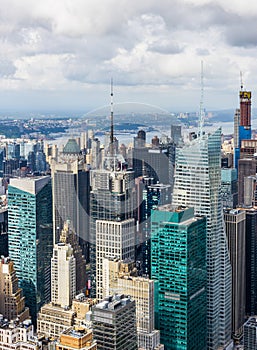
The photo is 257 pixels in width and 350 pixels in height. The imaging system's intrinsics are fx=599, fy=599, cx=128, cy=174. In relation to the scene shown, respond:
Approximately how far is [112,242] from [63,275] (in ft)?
4.07

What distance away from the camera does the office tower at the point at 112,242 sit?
634 centimetres

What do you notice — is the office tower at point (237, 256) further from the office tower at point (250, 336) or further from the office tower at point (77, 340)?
the office tower at point (77, 340)

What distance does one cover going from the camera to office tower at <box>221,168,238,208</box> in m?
9.22

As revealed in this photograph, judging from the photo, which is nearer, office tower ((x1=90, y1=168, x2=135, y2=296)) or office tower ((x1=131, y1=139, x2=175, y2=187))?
office tower ((x1=90, y1=168, x2=135, y2=296))

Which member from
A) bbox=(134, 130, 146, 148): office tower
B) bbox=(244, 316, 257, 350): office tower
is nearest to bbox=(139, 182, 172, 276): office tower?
bbox=(134, 130, 146, 148): office tower

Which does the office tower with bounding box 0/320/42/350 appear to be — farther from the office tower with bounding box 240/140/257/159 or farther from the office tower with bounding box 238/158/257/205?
the office tower with bounding box 240/140/257/159

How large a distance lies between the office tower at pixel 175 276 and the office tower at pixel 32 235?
1614mm

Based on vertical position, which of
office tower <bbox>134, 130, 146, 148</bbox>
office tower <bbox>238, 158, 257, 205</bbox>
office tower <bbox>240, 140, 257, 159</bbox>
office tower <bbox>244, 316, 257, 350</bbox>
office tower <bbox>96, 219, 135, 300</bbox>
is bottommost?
office tower <bbox>244, 316, 257, 350</bbox>

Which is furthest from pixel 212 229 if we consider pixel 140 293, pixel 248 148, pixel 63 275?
pixel 248 148

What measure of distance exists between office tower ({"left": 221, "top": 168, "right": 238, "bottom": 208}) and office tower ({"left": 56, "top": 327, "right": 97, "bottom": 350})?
4.35 m

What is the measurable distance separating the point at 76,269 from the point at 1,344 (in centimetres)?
198

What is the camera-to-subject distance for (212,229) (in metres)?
7.80

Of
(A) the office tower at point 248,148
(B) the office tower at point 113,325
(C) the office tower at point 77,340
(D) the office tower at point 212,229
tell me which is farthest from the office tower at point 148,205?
(A) the office tower at point 248,148

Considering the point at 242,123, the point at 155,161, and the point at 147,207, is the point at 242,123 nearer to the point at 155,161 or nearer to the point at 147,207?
the point at 147,207
